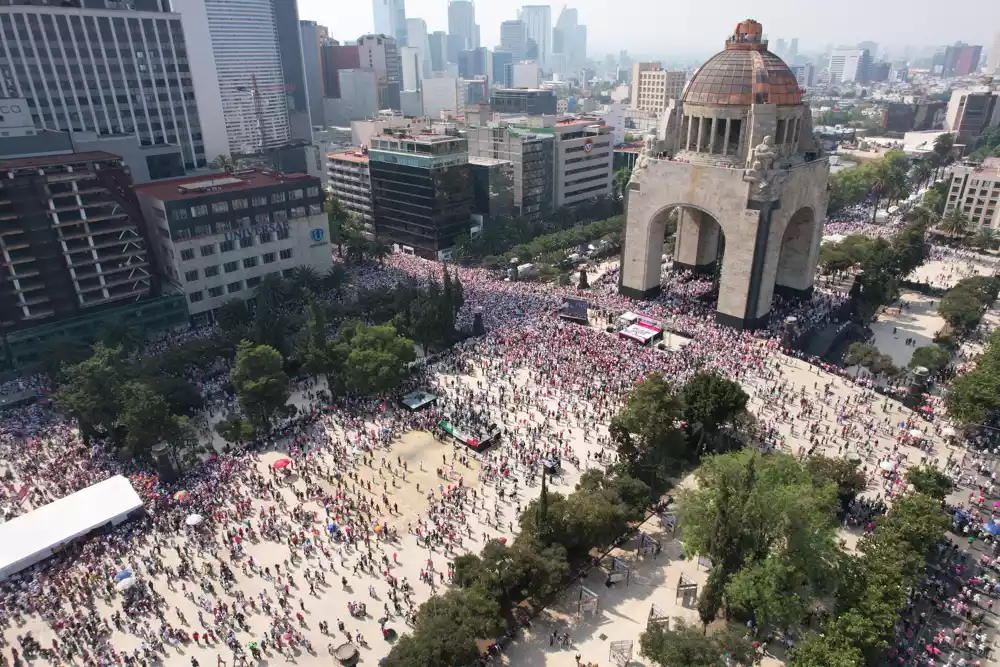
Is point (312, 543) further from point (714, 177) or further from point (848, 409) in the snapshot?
point (714, 177)

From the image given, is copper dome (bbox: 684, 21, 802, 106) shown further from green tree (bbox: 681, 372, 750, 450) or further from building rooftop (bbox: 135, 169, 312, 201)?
building rooftop (bbox: 135, 169, 312, 201)

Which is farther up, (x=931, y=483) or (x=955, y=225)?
(x=931, y=483)

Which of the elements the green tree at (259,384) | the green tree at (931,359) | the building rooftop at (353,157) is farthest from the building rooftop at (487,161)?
the green tree at (931,359)

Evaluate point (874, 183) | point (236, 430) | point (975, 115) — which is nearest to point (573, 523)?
point (236, 430)

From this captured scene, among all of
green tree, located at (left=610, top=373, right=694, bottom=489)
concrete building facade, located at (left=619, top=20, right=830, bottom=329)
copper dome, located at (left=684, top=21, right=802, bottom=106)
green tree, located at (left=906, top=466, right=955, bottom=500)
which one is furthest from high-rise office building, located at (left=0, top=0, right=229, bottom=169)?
green tree, located at (left=906, top=466, right=955, bottom=500)

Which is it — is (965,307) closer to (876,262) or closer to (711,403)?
(876,262)

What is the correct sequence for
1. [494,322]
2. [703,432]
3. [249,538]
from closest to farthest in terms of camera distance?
[249,538]
[703,432]
[494,322]

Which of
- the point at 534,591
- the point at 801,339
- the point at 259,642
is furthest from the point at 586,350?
the point at 259,642
